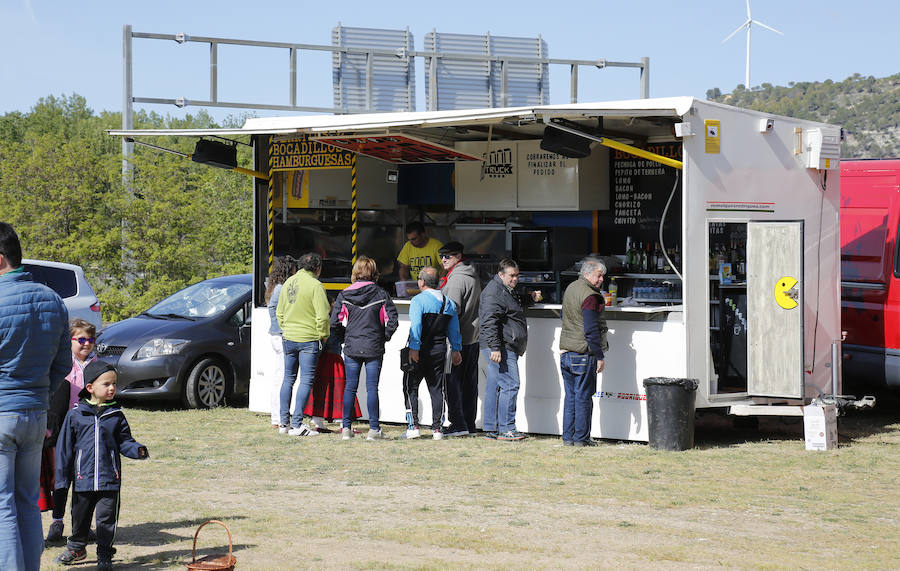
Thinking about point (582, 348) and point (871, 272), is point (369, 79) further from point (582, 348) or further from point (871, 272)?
point (582, 348)

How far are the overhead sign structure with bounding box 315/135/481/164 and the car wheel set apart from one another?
301 centimetres

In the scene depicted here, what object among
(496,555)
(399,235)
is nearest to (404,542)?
(496,555)

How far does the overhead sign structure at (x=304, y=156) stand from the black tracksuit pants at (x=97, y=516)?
24.5 ft

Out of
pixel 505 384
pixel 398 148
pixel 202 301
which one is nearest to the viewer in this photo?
pixel 505 384

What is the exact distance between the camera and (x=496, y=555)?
6551mm

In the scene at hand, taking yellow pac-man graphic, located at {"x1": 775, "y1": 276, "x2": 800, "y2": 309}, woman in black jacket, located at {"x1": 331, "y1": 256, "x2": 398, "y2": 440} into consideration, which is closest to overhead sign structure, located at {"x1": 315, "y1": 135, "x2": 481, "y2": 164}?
woman in black jacket, located at {"x1": 331, "y1": 256, "x2": 398, "y2": 440}

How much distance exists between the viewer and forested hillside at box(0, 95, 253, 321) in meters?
22.8

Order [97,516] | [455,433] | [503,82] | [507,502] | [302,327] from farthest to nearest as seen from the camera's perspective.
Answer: [503,82], [455,433], [302,327], [507,502], [97,516]

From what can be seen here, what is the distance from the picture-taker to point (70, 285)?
45.4ft

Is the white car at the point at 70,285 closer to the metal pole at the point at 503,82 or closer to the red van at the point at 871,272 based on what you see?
the red van at the point at 871,272

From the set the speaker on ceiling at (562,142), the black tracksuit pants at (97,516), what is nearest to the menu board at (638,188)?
the speaker on ceiling at (562,142)

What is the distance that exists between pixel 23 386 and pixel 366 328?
5.62 meters

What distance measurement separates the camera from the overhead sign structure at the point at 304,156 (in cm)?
1346

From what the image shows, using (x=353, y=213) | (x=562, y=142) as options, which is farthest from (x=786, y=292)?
(x=353, y=213)
